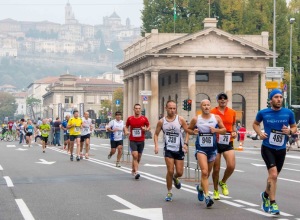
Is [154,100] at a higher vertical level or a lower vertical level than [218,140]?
higher

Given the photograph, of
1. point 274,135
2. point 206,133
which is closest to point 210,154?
point 206,133

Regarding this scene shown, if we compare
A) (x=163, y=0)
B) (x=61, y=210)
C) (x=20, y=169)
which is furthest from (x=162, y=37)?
(x=61, y=210)

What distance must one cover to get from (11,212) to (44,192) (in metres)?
3.46

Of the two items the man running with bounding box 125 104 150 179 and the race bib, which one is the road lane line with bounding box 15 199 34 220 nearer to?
the race bib

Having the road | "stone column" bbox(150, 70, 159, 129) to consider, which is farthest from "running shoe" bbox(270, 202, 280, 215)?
"stone column" bbox(150, 70, 159, 129)

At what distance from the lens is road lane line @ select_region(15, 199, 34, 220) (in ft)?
43.1

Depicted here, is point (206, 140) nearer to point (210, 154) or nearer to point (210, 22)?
point (210, 154)

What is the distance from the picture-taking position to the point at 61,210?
1407cm

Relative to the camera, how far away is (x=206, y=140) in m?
14.9

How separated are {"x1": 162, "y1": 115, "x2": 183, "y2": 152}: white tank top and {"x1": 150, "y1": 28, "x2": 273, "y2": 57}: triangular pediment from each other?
62093 millimetres

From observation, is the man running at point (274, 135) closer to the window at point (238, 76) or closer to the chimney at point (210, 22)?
the chimney at point (210, 22)

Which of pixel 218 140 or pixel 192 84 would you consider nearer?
pixel 218 140

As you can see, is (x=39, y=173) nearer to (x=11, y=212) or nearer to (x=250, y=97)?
(x=11, y=212)

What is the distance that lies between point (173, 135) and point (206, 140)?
47.6 inches
